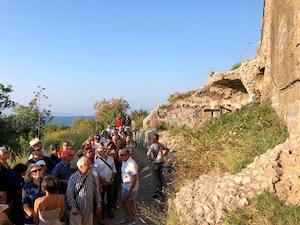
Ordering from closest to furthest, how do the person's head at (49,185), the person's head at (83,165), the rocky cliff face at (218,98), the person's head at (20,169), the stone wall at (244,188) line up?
the person's head at (49,185) < the stone wall at (244,188) < the person's head at (83,165) < the person's head at (20,169) < the rocky cliff face at (218,98)

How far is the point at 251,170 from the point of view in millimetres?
7219

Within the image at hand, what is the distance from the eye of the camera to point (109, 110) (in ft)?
106

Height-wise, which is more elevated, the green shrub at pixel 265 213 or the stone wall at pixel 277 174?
the stone wall at pixel 277 174

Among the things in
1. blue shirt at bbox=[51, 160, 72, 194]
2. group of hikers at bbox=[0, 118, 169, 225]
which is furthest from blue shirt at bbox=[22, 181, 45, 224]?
blue shirt at bbox=[51, 160, 72, 194]

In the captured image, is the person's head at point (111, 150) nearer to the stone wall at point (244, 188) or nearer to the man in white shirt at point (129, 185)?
the man in white shirt at point (129, 185)

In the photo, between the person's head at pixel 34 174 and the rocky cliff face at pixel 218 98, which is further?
the rocky cliff face at pixel 218 98

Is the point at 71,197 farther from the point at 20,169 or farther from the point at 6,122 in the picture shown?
the point at 6,122

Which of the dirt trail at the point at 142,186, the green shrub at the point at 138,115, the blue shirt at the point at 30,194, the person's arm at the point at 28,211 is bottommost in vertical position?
the dirt trail at the point at 142,186

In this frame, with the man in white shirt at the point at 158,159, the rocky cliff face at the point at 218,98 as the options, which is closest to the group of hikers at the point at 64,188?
the man in white shirt at the point at 158,159

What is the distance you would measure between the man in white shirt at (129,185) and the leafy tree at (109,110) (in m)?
20.0

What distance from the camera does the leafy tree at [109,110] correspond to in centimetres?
2973

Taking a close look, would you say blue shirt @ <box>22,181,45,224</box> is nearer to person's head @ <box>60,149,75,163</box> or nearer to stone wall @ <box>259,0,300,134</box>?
person's head @ <box>60,149,75,163</box>

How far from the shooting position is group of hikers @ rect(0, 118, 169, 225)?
19.2 feet

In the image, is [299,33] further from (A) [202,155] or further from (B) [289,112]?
(A) [202,155]
